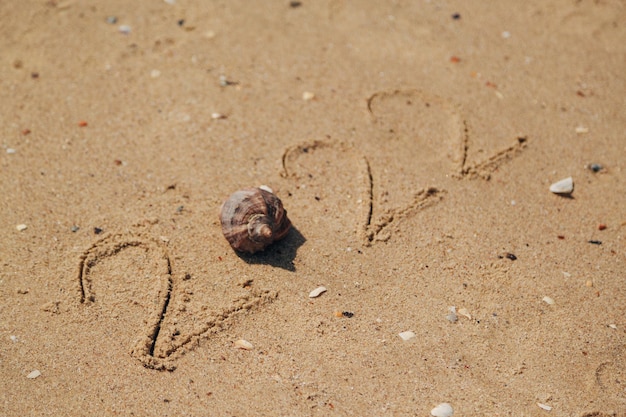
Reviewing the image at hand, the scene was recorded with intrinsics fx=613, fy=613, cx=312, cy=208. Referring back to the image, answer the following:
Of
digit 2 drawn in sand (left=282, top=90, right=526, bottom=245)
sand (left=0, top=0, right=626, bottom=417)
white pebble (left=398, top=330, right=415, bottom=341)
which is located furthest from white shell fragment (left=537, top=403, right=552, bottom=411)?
digit 2 drawn in sand (left=282, top=90, right=526, bottom=245)

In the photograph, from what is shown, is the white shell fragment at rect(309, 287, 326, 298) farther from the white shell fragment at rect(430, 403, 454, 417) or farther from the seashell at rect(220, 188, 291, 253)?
the white shell fragment at rect(430, 403, 454, 417)

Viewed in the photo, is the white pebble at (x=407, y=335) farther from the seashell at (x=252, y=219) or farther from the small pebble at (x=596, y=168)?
the small pebble at (x=596, y=168)

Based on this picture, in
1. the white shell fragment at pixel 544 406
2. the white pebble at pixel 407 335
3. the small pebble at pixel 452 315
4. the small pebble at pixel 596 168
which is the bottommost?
the white shell fragment at pixel 544 406

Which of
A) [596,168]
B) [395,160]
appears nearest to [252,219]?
[395,160]

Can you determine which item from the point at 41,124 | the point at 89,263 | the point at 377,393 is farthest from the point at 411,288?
the point at 41,124

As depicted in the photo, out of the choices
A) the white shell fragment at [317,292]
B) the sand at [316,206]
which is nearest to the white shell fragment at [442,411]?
the sand at [316,206]

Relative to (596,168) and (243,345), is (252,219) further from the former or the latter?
(596,168)
